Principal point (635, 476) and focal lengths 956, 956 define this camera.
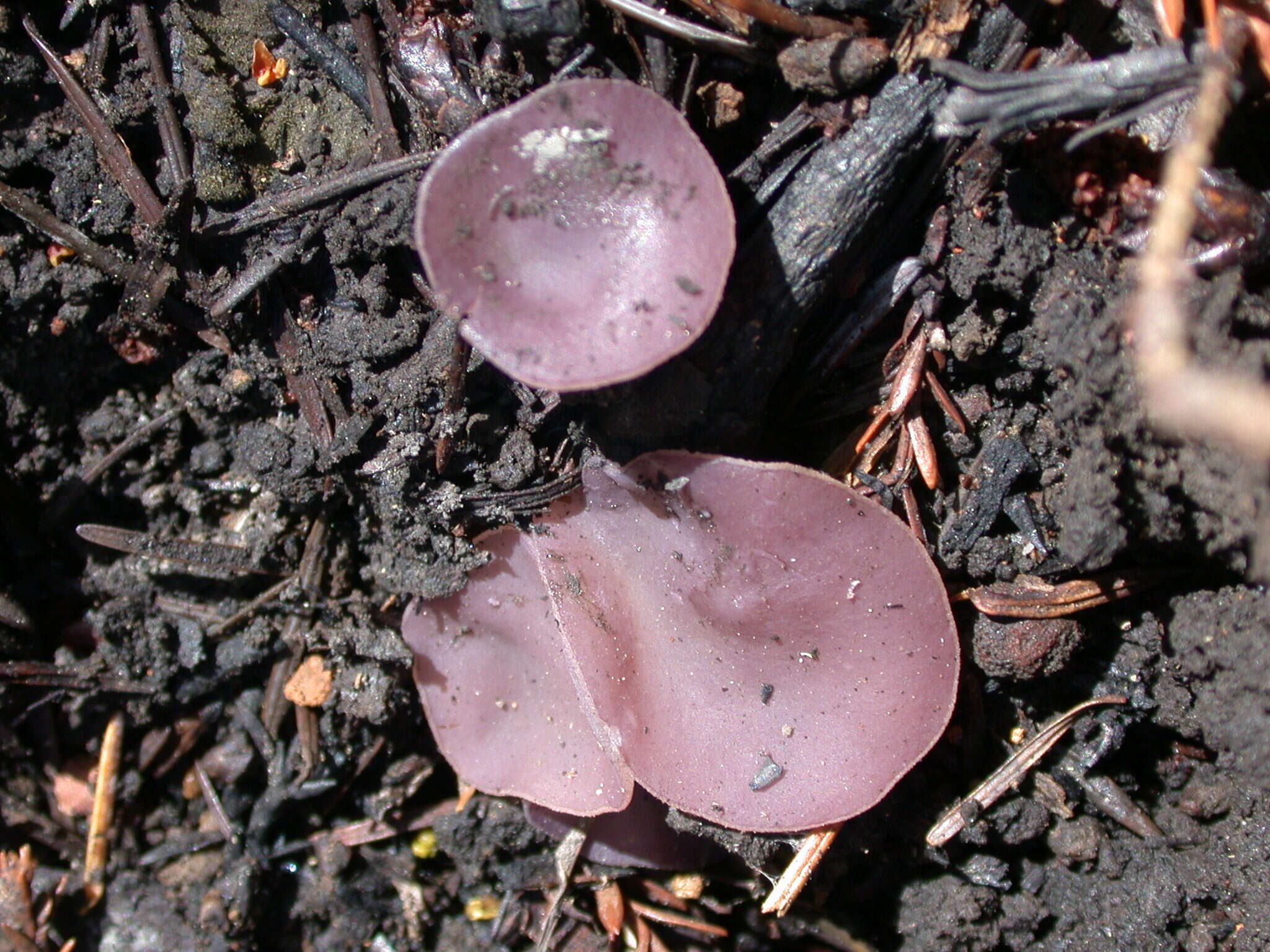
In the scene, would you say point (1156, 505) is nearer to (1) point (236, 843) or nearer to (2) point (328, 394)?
(2) point (328, 394)

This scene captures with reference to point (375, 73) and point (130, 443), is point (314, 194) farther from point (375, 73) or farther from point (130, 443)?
point (130, 443)

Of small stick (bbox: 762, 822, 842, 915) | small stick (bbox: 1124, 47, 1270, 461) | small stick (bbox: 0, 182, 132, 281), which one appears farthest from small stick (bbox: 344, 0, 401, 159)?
small stick (bbox: 762, 822, 842, 915)

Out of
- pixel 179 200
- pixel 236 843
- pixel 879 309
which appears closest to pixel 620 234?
pixel 879 309

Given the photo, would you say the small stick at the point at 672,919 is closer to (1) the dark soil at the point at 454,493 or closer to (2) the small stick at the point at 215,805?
(1) the dark soil at the point at 454,493

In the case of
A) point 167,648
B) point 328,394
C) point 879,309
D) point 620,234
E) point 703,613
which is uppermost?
point 620,234

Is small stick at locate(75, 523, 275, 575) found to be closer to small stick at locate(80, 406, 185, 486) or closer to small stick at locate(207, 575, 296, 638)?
small stick at locate(207, 575, 296, 638)

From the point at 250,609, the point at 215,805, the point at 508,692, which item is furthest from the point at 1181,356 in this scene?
the point at 215,805
